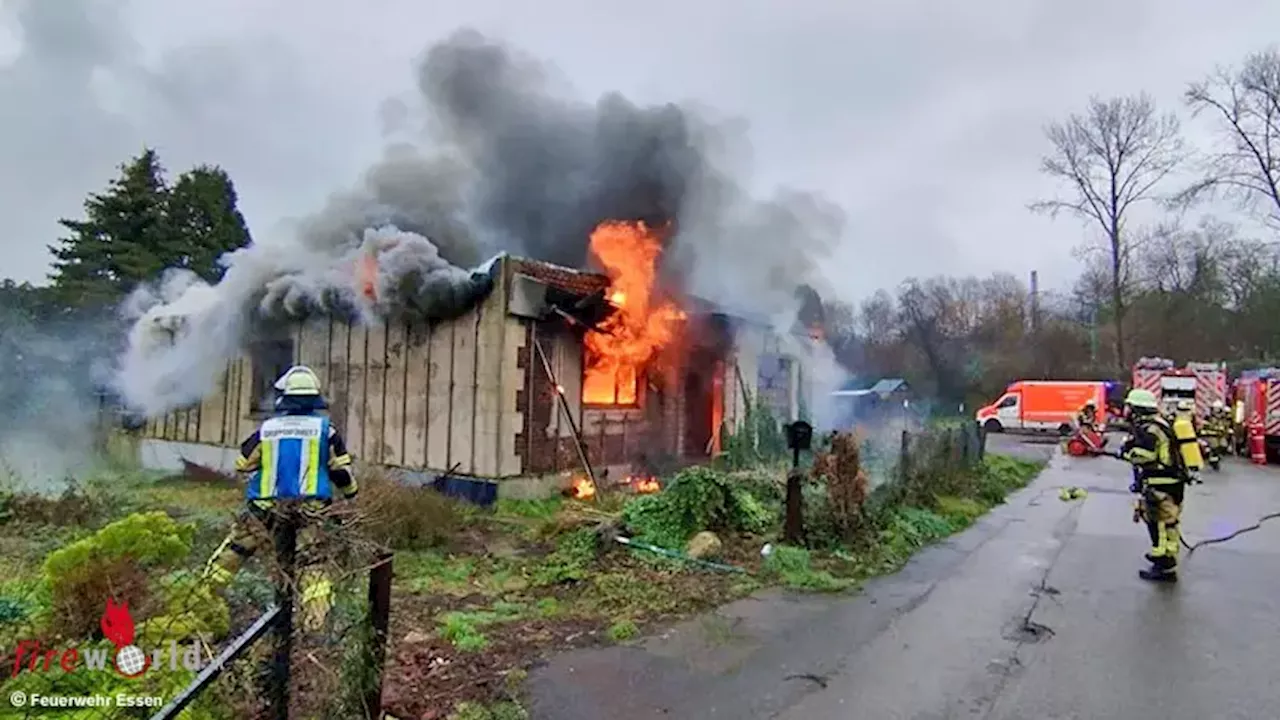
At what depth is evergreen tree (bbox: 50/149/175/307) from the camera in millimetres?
31188

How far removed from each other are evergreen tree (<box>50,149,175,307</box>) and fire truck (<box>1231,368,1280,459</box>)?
36.8 m

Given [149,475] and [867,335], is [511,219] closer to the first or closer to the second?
[149,475]

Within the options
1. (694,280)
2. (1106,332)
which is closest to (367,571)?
(694,280)

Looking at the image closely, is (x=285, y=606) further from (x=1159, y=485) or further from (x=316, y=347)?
(x=316, y=347)

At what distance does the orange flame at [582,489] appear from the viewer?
11844 mm

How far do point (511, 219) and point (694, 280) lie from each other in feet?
13.9

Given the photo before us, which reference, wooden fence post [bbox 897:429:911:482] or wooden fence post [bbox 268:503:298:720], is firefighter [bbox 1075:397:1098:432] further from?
wooden fence post [bbox 268:503:298:720]

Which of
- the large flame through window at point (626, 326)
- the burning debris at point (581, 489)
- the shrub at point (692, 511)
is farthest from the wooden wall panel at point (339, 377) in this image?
the shrub at point (692, 511)

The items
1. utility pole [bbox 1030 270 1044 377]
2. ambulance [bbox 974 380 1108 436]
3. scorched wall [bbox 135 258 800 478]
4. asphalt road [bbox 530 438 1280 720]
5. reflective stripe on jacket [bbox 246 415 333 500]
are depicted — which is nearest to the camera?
asphalt road [bbox 530 438 1280 720]

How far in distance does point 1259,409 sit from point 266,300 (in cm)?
2459

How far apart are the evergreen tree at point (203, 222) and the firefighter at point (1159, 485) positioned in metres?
33.3

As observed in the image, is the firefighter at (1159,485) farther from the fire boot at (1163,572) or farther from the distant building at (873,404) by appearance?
the distant building at (873,404)

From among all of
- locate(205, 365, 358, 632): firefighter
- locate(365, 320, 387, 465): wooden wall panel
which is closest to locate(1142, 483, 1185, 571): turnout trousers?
locate(205, 365, 358, 632): firefighter

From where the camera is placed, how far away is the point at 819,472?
28.4ft
